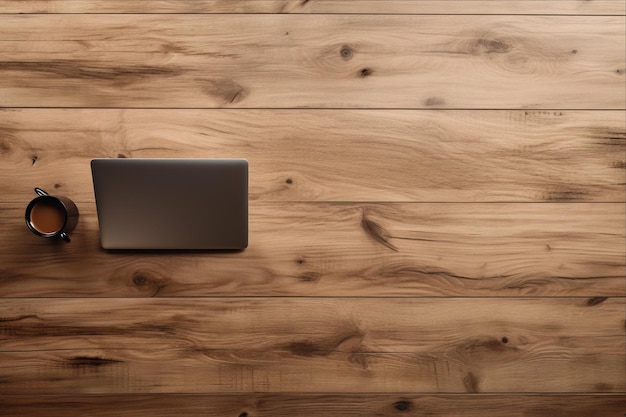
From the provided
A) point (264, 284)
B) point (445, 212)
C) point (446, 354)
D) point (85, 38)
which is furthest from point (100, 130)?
point (446, 354)

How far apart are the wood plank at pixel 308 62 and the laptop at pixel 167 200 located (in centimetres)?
17

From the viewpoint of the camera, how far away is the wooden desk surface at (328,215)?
109cm

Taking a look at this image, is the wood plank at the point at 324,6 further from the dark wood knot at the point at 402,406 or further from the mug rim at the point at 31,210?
the dark wood knot at the point at 402,406

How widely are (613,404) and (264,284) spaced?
845 millimetres

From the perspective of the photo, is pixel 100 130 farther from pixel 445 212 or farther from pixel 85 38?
pixel 445 212

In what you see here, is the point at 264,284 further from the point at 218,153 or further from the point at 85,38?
the point at 85,38

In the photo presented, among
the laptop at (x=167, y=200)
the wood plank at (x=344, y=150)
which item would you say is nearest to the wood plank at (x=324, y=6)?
the wood plank at (x=344, y=150)

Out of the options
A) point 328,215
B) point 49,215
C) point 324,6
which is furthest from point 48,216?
point 324,6

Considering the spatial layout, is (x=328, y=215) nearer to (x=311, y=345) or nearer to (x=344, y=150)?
(x=344, y=150)

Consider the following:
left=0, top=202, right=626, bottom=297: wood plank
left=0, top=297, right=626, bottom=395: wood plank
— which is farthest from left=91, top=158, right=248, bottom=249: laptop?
left=0, top=297, right=626, bottom=395: wood plank

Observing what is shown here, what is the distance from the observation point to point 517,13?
→ 3.67 feet

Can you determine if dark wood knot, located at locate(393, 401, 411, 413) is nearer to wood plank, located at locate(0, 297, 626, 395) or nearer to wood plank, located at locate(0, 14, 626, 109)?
wood plank, located at locate(0, 297, 626, 395)

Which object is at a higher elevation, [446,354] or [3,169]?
[3,169]

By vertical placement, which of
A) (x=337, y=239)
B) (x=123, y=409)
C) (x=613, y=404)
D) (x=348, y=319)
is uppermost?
(x=337, y=239)
